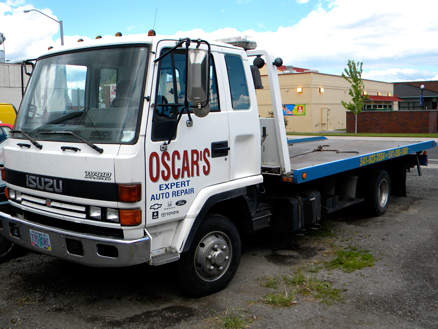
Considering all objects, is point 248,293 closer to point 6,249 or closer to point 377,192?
point 6,249

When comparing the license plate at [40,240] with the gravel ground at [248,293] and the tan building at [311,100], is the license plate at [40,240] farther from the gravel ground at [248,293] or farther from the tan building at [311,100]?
the tan building at [311,100]

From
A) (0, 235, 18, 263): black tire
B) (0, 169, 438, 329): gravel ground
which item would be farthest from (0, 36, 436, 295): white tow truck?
(0, 235, 18, 263): black tire

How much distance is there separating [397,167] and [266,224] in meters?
4.39

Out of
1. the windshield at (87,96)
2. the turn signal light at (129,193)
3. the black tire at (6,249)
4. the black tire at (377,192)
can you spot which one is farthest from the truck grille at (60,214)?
the black tire at (377,192)


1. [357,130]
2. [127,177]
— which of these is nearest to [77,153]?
[127,177]

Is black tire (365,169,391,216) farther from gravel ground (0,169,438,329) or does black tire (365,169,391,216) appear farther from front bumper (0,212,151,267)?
front bumper (0,212,151,267)

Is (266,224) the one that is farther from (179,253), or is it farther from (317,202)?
(179,253)

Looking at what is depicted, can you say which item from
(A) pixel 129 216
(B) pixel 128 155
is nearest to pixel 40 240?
(A) pixel 129 216

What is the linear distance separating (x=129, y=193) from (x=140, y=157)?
30 cm

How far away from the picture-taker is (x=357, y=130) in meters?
33.9

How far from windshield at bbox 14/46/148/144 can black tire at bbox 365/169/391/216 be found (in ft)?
16.1

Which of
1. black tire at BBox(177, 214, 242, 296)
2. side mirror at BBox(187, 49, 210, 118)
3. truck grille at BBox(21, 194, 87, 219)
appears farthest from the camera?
black tire at BBox(177, 214, 242, 296)

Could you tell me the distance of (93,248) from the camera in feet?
11.7

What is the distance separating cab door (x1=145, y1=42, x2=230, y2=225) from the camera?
11.9 feet
